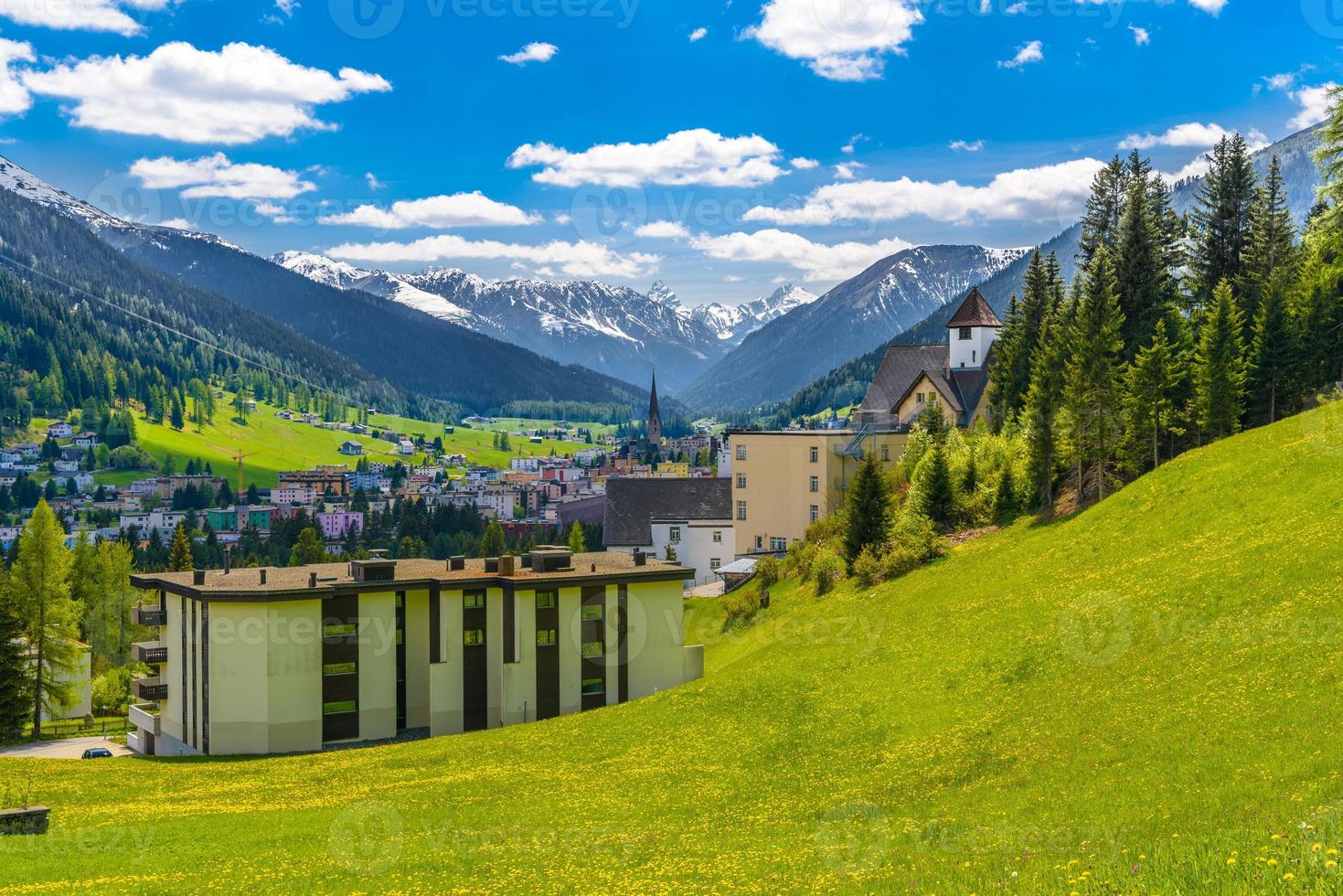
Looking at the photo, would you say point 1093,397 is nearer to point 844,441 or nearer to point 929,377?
point 844,441

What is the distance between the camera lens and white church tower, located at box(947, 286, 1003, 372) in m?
96.7

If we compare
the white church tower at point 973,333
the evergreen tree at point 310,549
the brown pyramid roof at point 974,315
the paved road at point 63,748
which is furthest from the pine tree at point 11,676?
the brown pyramid roof at point 974,315

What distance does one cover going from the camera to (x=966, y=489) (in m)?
65.8

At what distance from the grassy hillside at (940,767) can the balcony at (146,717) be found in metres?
9.96

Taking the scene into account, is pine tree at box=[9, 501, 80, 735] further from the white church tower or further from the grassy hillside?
the white church tower

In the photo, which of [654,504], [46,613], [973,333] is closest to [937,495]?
[973,333]

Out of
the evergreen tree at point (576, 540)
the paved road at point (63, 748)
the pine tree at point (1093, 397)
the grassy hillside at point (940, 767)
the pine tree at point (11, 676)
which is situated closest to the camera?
the grassy hillside at point (940, 767)

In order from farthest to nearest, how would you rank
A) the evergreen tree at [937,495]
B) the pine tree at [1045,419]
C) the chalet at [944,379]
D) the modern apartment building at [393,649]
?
the chalet at [944,379], the evergreen tree at [937,495], the pine tree at [1045,419], the modern apartment building at [393,649]

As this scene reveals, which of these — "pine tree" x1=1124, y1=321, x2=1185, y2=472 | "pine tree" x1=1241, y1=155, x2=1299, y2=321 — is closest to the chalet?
"pine tree" x1=1241, y1=155, x2=1299, y2=321

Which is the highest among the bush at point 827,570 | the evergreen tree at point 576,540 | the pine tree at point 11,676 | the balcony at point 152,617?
the bush at point 827,570

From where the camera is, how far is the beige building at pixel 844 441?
87938mm

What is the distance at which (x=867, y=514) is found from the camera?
205 ft

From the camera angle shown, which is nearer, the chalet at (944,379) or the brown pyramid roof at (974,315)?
the chalet at (944,379)

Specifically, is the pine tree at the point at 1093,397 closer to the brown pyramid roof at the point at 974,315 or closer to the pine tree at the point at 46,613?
the brown pyramid roof at the point at 974,315
